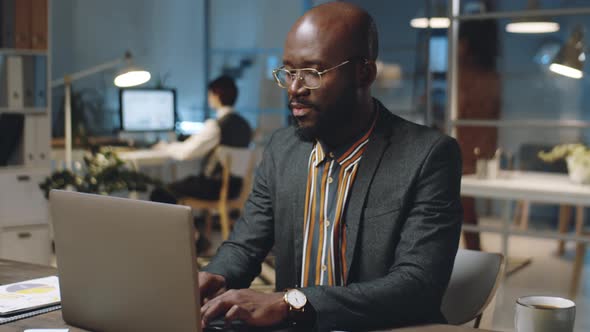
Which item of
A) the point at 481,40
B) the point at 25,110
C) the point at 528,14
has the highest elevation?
the point at 528,14

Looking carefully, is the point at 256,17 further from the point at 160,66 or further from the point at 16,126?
the point at 16,126

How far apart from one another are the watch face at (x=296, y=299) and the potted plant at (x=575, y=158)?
3393mm

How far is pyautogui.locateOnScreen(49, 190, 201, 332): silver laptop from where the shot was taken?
125 cm

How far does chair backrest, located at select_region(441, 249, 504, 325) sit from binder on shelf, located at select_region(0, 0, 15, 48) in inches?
134

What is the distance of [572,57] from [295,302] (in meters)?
3.57

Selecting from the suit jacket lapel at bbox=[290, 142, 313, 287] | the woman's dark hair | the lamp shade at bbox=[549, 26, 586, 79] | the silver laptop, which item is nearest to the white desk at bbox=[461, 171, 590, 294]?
the lamp shade at bbox=[549, 26, 586, 79]

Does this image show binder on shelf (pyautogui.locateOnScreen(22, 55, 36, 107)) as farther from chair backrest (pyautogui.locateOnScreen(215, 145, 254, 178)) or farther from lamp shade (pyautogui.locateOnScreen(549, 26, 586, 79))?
lamp shade (pyautogui.locateOnScreen(549, 26, 586, 79))

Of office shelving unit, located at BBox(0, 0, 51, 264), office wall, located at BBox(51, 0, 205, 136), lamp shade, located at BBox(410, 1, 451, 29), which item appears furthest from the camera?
office wall, located at BBox(51, 0, 205, 136)

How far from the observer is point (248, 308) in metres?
1.42

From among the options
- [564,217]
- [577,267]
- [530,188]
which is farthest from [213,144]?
[577,267]

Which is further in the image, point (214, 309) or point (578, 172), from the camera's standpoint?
point (578, 172)

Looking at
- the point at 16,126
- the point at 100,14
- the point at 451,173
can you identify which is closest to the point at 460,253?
the point at 451,173

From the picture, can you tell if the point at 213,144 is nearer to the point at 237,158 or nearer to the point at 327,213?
the point at 237,158

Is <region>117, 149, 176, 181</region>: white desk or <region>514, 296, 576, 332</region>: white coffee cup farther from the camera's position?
<region>117, 149, 176, 181</region>: white desk
